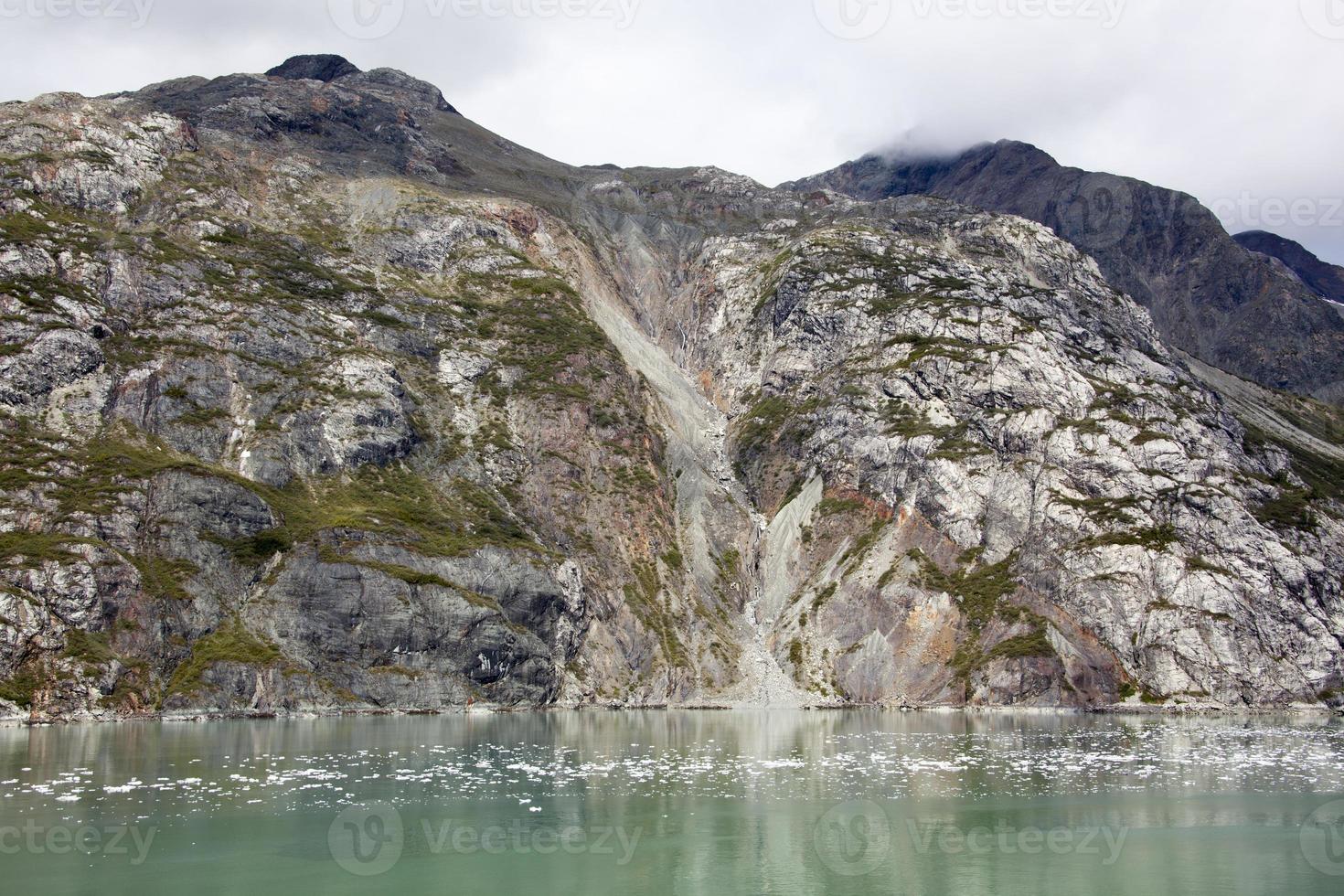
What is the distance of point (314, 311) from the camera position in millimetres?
182125

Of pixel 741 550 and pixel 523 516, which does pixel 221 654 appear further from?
pixel 741 550

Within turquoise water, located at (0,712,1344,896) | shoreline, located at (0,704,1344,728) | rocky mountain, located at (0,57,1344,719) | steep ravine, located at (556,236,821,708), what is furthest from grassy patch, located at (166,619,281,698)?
steep ravine, located at (556,236,821,708)

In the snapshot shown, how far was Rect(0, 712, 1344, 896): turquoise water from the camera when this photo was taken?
38844 millimetres

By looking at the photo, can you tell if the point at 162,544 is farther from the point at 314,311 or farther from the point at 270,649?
the point at 314,311

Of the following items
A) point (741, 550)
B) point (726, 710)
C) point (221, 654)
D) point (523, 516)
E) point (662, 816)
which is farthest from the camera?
point (741, 550)

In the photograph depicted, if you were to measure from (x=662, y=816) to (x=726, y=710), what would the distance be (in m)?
91.7

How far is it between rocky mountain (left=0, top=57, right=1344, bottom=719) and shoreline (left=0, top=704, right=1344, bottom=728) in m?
1.84

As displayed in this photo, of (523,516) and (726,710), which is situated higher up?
(523,516)

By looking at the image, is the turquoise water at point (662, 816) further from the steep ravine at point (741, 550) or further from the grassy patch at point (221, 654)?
the steep ravine at point (741, 550)

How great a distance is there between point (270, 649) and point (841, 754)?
78.7 meters

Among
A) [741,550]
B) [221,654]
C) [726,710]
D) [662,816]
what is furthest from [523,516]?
[662,816]

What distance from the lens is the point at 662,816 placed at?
168ft

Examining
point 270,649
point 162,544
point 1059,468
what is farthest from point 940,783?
point 1059,468

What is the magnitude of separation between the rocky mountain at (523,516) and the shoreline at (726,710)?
1.84 m
